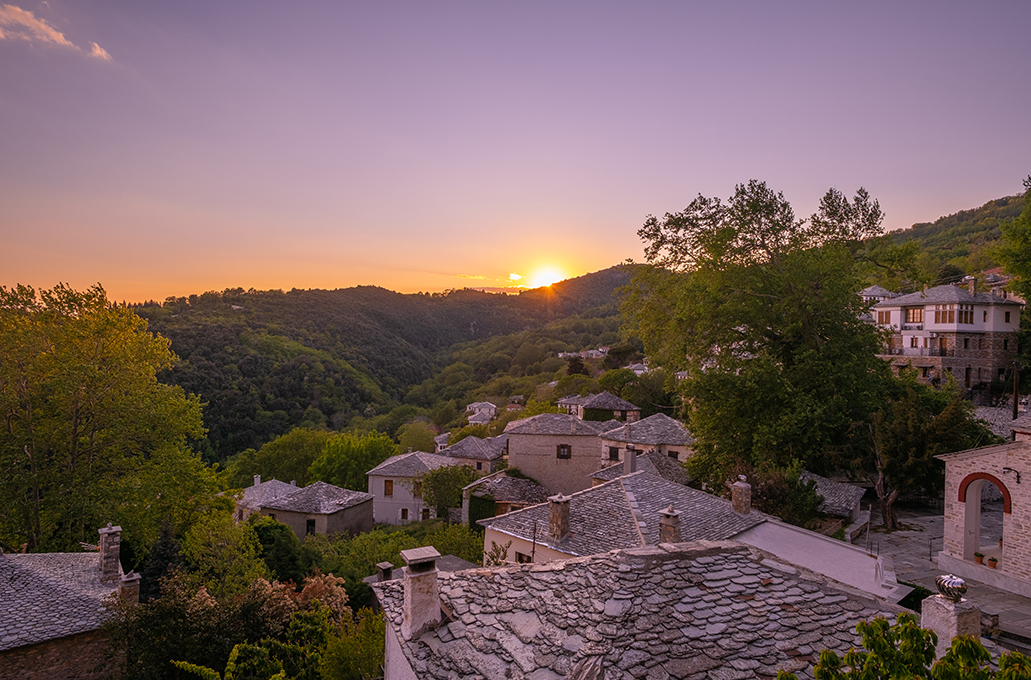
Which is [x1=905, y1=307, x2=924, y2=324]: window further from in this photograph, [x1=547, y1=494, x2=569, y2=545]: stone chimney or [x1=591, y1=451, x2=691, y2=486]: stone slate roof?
[x1=547, y1=494, x2=569, y2=545]: stone chimney

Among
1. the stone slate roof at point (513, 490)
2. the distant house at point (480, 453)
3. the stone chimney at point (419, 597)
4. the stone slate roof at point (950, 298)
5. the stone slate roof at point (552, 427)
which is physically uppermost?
the stone slate roof at point (950, 298)

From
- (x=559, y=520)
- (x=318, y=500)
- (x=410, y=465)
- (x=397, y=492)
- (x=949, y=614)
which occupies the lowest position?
(x=397, y=492)

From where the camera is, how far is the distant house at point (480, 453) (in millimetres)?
38625

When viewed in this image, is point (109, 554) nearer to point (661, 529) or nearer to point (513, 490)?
point (661, 529)

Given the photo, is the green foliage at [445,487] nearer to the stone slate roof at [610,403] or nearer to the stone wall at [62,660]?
the stone slate roof at [610,403]

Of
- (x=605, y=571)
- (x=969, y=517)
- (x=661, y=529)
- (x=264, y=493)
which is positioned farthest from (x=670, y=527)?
(x=264, y=493)

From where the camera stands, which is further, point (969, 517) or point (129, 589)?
point (969, 517)

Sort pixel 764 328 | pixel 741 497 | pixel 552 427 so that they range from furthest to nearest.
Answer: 1. pixel 552 427
2. pixel 764 328
3. pixel 741 497

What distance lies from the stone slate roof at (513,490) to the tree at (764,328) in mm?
9021

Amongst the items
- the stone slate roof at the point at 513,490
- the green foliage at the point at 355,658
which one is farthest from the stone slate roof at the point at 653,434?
the green foliage at the point at 355,658

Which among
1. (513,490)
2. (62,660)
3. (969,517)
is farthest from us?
(513,490)

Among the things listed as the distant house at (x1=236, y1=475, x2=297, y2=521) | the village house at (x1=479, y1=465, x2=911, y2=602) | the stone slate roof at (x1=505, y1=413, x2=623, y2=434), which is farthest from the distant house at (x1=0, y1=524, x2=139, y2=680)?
the distant house at (x1=236, y1=475, x2=297, y2=521)

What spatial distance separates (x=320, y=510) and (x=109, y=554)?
59.4 ft

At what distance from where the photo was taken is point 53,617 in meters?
10.9
